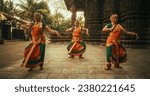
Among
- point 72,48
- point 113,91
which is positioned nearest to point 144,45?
point 72,48

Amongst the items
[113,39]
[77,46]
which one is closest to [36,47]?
[113,39]

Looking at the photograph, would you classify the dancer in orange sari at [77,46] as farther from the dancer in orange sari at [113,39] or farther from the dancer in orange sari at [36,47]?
the dancer in orange sari at [36,47]

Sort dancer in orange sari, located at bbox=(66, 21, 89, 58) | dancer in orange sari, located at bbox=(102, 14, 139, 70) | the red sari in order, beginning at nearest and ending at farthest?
the red sari < dancer in orange sari, located at bbox=(102, 14, 139, 70) < dancer in orange sari, located at bbox=(66, 21, 89, 58)

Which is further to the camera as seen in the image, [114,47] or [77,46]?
[77,46]

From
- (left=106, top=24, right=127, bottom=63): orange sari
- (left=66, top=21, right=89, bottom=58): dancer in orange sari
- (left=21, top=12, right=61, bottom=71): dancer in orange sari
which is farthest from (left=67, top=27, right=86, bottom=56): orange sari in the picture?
(left=21, top=12, right=61, bottom=71): dancer in orange sari

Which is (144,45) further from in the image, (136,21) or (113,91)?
(113,91)

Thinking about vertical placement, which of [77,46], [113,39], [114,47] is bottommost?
[77,46]

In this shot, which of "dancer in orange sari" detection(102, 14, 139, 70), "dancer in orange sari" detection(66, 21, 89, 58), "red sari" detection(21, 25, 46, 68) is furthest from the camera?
"dancer in orange sari" detection(66, 21, 89, 58)

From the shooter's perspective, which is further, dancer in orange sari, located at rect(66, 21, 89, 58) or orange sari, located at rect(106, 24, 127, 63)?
dancer in orange sari, located at rect(66, 21, 89, 58)

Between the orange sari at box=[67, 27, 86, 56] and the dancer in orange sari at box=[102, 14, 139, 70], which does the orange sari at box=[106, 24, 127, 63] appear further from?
the orange sari at box=[67, 27, 86, 56]

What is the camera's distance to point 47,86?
4125 mm

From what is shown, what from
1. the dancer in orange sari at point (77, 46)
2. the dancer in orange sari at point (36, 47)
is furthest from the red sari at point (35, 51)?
the dancer in orange sari at point (77, 46)

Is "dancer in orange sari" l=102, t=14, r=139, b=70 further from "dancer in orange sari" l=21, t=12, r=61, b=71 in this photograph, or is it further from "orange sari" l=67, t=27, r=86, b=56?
"orange sari" l=67, t=27, r=86, b=56

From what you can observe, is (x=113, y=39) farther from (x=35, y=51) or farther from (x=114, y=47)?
(x=35, y=51)
